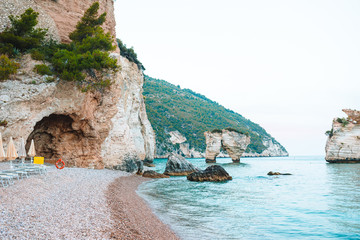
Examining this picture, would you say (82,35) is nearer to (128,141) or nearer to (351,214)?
(128,141)

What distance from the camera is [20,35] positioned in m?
21.7

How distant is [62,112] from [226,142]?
54241mm

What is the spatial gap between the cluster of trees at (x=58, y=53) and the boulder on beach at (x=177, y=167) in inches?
536

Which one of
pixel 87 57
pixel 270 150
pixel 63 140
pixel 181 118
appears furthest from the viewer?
pixel 270 150

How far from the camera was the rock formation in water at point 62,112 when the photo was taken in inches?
709

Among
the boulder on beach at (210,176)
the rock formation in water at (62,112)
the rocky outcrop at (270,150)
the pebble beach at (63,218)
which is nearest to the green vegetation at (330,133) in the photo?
the boulder on beach at (210,176)

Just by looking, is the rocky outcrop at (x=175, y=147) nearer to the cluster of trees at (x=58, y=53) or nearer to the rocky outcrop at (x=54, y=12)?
the rocky outcrop at (x=54, y=12)

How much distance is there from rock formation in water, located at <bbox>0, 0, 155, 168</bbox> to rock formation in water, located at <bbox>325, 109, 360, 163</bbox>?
44623mm

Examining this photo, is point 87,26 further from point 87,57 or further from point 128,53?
point 128,53

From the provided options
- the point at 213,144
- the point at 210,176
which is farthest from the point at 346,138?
the point at 210,176

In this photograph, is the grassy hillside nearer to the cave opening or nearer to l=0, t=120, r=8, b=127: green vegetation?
the cave opening

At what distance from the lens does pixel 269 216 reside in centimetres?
1141

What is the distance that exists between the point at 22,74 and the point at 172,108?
318 ft

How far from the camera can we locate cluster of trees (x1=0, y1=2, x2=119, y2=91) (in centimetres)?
2009
